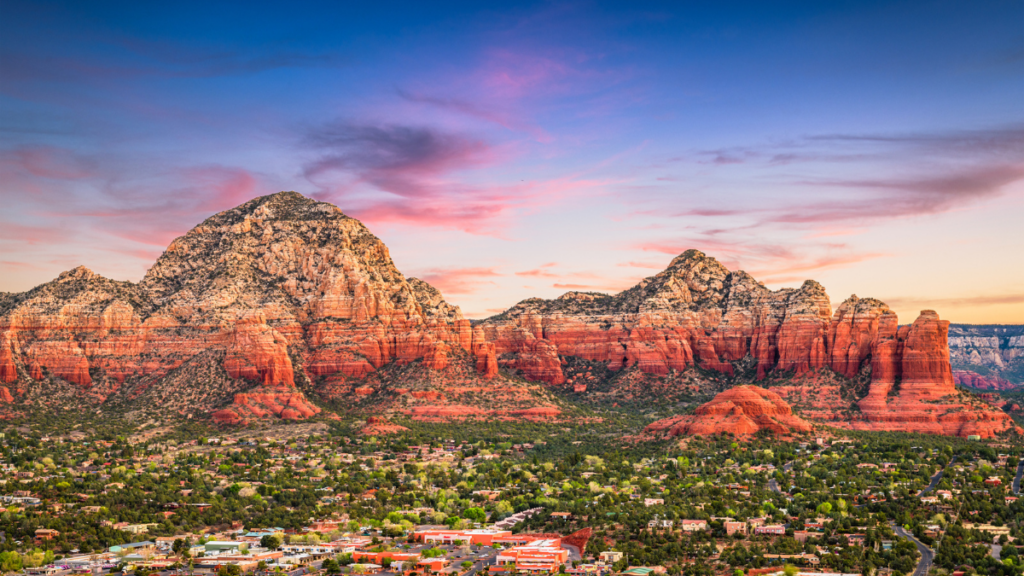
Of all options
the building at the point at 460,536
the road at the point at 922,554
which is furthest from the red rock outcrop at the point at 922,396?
the building at the point at 460,536

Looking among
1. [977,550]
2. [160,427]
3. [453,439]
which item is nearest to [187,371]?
[160,427]

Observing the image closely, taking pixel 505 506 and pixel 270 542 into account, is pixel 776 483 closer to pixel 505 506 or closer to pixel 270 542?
pixel 505 506

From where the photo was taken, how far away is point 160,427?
6841 inches

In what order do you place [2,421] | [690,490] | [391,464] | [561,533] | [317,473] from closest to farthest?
[561,533]
[690,490]
[317,473]
[391,464]
[2,421]

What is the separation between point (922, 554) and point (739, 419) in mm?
65208

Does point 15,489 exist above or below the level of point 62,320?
below

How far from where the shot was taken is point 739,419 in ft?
534

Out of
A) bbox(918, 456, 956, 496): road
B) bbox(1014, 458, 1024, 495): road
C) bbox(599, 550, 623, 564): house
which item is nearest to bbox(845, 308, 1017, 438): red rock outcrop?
bbox(1014, 458, 1024, 495): road

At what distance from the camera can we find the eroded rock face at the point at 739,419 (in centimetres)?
16225

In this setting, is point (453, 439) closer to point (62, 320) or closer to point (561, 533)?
point (561, 533)

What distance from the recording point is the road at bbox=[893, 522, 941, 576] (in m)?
91.3

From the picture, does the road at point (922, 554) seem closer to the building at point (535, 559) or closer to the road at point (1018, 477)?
the road at point (1018, 477)

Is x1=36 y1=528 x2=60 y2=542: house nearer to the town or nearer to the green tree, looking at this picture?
the town

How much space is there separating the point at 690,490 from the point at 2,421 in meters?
113
